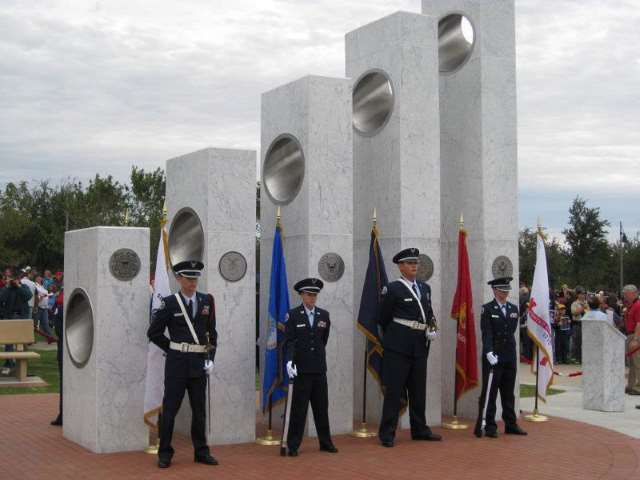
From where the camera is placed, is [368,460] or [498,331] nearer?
[368,460]

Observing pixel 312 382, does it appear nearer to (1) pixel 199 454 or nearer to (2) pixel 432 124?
(1) pixel 199 454

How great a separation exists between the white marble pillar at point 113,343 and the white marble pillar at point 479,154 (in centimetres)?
426

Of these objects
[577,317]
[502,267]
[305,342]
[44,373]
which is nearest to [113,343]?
[305,342]

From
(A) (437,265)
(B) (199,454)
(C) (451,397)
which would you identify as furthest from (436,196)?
(B) (199,454)

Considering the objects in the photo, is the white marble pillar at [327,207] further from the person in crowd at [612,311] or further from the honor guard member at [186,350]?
the person in crowd at [612,311]

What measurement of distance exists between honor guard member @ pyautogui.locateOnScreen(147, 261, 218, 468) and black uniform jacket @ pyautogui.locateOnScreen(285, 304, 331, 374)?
91cm

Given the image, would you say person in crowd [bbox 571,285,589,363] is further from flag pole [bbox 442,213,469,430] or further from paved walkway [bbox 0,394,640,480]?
paved walkway [bbox 0,394,640,480]

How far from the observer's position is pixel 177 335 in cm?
914

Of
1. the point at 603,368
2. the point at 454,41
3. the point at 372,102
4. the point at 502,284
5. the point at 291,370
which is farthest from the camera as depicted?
the point at 603,368

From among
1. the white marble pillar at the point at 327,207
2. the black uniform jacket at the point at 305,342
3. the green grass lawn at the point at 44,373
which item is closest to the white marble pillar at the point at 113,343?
the black uniform jacket at the point at 305,342

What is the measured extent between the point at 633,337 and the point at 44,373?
1040cm

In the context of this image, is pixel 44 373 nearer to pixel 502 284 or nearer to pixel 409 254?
pixel 409 254

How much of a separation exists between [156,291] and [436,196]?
147 inches

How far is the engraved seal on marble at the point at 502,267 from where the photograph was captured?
11.8 metres
